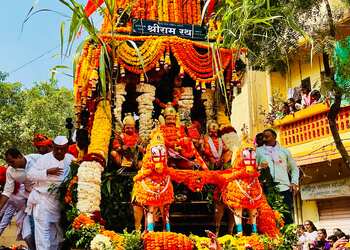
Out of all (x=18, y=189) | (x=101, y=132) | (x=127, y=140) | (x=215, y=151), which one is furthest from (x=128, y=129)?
(x=18, y=189)

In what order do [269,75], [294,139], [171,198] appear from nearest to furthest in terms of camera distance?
[171,198], [294,139], [269,75]

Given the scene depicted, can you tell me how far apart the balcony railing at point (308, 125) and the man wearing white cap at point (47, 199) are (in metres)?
7.22

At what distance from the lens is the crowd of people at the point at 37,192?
6.85m

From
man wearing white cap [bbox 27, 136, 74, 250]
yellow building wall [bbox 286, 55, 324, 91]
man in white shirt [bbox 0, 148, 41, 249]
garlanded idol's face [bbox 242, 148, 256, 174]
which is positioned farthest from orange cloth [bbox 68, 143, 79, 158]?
yellow building wall [bbox 286, 55, 324, 91]

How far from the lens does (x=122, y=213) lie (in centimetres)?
712

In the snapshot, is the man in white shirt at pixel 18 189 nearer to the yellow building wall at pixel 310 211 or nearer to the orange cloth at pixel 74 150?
the orange cloth at pixel 74 150

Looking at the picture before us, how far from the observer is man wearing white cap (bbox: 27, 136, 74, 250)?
22.3ft

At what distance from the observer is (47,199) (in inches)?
273

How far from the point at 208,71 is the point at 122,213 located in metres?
2.43

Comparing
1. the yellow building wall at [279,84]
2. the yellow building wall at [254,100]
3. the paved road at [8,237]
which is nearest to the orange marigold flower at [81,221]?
the paved road at [8,237]

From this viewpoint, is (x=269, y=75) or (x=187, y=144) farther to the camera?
(x=269, y=75)

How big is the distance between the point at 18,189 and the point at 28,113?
556 inches

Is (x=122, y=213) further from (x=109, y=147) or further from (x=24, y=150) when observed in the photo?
(x=24, y=150)

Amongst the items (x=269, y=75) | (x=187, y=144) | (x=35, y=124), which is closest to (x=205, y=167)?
(x=187, y=144)
